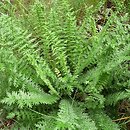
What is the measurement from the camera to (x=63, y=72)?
3.04 metres

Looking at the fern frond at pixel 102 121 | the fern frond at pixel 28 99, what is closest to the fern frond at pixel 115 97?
the fern frond at pixel 102 121

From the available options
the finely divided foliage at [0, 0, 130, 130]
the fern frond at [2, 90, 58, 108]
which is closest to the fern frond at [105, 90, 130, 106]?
the finely divided foliage at [0, 0, 130, 130]

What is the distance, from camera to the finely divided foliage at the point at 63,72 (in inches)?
107

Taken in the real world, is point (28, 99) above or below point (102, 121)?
above

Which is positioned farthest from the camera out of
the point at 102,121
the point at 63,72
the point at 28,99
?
the point at 63,72

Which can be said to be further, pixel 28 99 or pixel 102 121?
pixel 102 121

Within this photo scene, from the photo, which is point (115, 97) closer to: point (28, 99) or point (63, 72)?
point (63, 72)

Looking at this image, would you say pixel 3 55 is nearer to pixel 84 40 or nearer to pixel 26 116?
pixel 26 116

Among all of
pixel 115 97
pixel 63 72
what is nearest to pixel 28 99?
pixel 63 72

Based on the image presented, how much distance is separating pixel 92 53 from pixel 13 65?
652 mm

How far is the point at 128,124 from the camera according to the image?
3.03 meters

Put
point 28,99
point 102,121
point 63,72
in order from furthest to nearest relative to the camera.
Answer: point 63,72 → point 102,121 → point 28,99

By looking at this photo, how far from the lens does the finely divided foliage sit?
8.92ft

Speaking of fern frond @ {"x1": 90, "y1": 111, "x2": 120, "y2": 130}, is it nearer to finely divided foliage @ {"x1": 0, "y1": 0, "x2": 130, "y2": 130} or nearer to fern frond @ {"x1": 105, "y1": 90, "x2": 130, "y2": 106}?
finely divided foliage @ {"x1": 0, "y1": 0, "x2": 130, "y2": 130}
